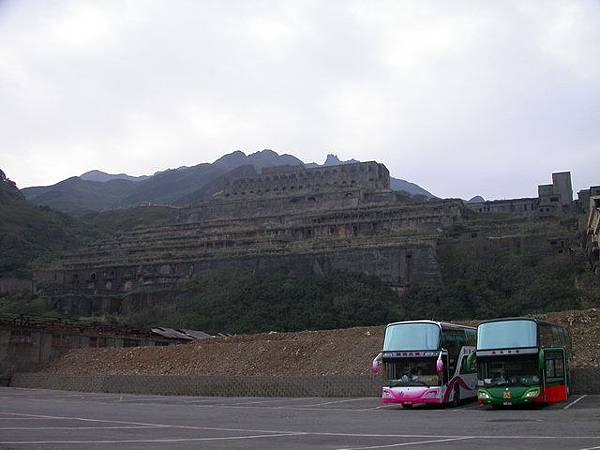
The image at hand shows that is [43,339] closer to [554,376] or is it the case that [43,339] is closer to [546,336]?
[546,336]

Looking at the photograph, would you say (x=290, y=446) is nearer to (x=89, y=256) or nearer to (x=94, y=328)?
(x=94, y=328)

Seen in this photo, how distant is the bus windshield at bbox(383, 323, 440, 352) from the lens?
22.6m

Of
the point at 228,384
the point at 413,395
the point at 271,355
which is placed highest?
the point at 271,355

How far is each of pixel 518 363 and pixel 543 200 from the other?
77.9 meters

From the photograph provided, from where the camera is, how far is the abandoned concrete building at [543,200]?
9331 cm

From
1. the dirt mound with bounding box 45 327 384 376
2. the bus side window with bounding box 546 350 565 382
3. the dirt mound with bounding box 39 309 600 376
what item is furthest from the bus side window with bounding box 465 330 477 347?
the dirt mound with bounding box 45 327 384 376

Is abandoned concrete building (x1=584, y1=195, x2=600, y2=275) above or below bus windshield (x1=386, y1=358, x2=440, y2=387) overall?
above

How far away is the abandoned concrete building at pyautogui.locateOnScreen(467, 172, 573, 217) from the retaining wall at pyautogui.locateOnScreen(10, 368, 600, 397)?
67450mm

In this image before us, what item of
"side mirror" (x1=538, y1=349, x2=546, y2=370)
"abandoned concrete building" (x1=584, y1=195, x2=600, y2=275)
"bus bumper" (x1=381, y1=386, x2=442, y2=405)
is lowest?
"bus bumper" (x1=381, y1=386, x2=442, y2=405)

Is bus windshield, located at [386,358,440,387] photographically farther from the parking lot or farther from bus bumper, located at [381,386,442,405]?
the parking lot

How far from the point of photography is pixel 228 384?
106 ft

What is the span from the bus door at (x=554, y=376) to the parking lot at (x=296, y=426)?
0.42m

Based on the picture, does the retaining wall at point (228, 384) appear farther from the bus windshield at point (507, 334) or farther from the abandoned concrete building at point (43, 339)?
the bus windshield at point (507, 334)

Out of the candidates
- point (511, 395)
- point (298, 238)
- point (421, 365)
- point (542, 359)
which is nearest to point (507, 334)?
point (542, 359)
